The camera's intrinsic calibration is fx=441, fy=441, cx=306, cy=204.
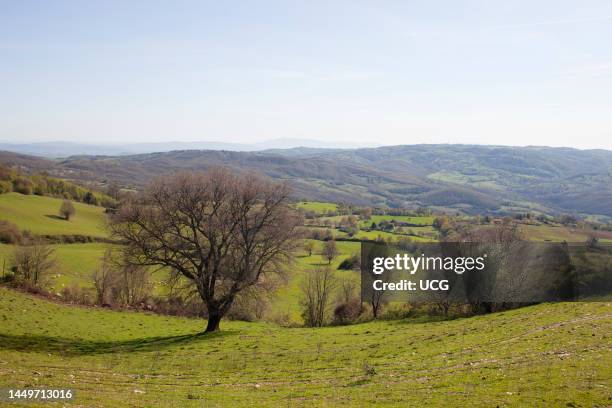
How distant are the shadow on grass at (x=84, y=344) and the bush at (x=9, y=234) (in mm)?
45378

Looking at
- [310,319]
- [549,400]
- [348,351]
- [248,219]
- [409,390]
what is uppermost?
[248,219]

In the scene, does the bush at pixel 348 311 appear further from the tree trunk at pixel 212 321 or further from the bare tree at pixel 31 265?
the bare tree at pixel 31 265

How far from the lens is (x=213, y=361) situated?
22.6 meters

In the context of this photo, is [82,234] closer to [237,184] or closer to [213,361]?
[237,184]

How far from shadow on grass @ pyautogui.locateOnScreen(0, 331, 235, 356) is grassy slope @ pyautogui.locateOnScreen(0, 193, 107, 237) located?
46720mm

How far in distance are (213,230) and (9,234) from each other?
49659mm

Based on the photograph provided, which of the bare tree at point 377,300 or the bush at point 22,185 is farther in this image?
the bush at point 22,185

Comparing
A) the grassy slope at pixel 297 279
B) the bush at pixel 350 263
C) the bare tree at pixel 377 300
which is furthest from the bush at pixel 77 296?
the bush at pixel 350 263

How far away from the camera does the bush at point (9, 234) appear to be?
207 ft

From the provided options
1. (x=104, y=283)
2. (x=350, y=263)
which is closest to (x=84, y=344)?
(x=104, y=283)

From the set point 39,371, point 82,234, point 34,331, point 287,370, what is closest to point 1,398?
point 39,371

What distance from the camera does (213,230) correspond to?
30.2 metres

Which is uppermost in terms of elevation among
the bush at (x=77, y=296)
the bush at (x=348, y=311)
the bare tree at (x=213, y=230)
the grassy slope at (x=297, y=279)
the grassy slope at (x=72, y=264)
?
the bare tree at (x=213, y=230)

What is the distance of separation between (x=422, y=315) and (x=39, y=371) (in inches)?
1147
